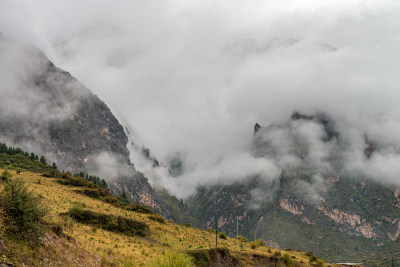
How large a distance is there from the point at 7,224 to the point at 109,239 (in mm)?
23983

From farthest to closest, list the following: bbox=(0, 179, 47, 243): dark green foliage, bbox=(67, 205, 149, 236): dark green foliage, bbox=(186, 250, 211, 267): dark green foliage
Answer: bbox=(67, 205, 149, 236): dark green foliage → bbox=(186, 250, 211, 267): dark green foliage → bbox=(0, 179, 47, 243): dark green foliage

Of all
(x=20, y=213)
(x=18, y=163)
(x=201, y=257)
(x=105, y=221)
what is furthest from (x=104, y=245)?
(x=18, y=163)

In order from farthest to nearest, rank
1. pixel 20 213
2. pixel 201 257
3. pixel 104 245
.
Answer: pixel 201 257 → pixel 104 245 → pixel 20 213

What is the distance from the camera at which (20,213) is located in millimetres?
20766

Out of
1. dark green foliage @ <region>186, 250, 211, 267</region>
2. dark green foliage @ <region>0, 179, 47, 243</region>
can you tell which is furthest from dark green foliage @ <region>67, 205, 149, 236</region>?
dark green foliage @ <region>0, 179, 47, 243</region>

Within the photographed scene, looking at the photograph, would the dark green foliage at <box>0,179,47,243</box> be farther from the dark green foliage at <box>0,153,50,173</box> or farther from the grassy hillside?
the dark green foliage at <box>0,153,50,173</box>

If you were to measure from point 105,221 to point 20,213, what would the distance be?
3127 cm

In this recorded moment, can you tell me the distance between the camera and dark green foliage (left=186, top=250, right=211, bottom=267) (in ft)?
138

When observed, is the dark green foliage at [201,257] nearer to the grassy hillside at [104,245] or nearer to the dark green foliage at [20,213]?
the grassy hillside at [104,245]

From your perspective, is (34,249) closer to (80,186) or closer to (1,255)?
(1,255)

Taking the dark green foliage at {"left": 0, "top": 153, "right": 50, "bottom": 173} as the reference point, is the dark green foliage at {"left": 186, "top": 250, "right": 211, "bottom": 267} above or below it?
below

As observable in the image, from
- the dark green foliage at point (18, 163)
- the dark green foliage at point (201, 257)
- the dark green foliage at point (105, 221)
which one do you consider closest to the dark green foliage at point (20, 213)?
the dark green foliage at point (201, 257)

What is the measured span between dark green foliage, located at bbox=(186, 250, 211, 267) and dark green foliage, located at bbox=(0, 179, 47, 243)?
25676mm

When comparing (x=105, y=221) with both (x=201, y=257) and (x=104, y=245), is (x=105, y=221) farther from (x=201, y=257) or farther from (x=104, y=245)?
(x=201, y=257)
